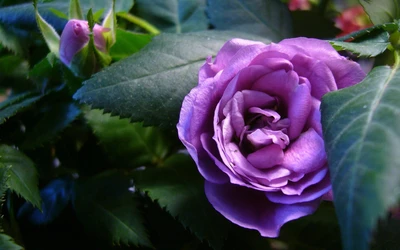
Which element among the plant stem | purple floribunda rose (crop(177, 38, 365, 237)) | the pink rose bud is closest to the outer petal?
purple floribunda rose (crop(177, 38, 365, 237))

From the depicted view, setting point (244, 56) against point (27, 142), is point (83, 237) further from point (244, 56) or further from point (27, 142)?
point (244, 56)

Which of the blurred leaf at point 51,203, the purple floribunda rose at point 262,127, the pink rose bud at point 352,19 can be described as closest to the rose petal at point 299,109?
the purple floribunda rose at point 262,127

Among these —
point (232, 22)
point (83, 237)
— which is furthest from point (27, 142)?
point (232, 22)

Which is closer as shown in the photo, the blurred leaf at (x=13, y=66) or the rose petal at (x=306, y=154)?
the rose petal at (x=306, y=154)

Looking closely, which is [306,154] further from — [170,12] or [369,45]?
[170,12]

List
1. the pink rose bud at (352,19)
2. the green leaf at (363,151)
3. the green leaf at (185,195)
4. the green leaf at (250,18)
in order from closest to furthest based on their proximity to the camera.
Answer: the green leaf at (363,151)
the green leaf at (185,195)
the green leaf at (250,18)
the pink rose bud at (352,19)

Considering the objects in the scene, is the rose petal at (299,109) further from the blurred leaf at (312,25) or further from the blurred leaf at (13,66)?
the blurred leaf at (13,66)

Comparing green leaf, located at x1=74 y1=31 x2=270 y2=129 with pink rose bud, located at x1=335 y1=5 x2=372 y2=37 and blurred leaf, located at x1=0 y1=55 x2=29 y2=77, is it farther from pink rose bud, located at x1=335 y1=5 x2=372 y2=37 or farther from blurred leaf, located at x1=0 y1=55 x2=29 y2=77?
pink rose bud, located at x1=335 y1=5 x2=372 y2=37
